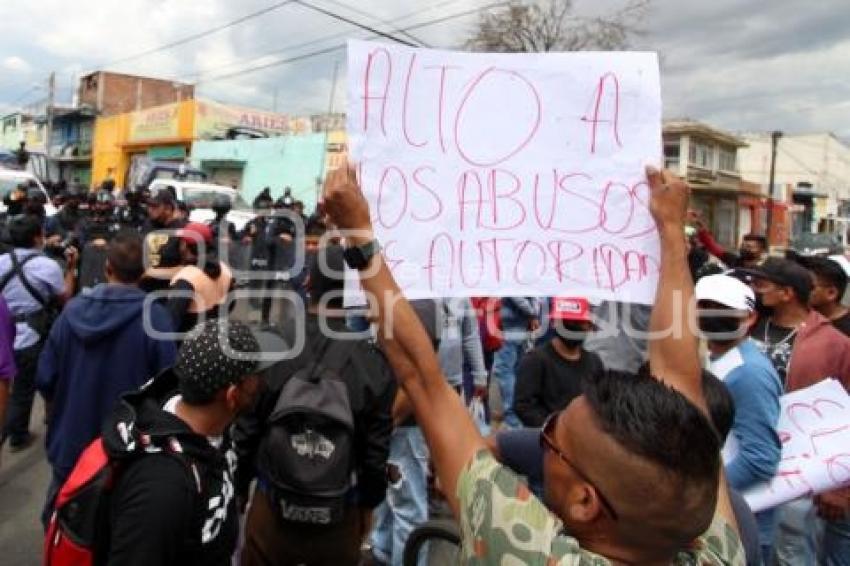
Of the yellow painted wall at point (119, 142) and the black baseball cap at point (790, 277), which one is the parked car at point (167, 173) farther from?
the black baseball cap at point (790, 277)

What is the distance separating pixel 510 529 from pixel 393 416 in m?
2.00

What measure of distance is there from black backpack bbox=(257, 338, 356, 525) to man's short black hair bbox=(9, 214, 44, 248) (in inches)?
133

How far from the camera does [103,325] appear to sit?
11.3 feet

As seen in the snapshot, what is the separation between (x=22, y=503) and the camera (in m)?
4.68

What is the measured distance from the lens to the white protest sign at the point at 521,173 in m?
2.09

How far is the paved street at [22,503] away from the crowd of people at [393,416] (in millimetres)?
633

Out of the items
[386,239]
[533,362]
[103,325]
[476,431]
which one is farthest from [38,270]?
[476,431]


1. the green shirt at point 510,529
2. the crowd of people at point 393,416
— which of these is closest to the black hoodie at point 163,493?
the crowd of people at point 393,416

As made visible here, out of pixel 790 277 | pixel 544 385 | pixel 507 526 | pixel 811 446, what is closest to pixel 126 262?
pixel 544 385

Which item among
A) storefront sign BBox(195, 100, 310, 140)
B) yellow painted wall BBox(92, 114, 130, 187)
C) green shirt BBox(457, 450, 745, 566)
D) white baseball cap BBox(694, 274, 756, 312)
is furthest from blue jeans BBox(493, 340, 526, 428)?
yellow painted wall BBox(92, 114, 130, 187)

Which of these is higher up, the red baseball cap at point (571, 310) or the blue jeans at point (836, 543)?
the red baseball cap at point (571, 310)

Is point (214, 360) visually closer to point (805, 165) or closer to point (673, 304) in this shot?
point (673, 304)

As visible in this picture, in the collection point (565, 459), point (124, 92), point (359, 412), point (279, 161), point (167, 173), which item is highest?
point (124, 92)

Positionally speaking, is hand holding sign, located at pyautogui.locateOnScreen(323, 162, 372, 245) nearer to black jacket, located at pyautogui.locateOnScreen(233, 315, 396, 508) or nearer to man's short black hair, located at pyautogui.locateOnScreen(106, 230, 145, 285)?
black jacket, located at pyautogui.locateOnScreen(233, 315, 396, 508)
